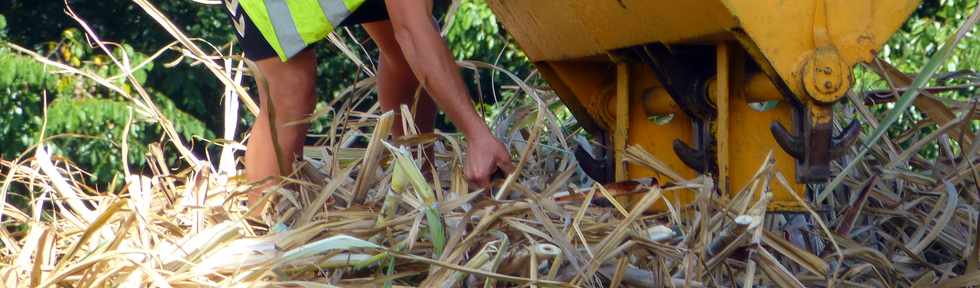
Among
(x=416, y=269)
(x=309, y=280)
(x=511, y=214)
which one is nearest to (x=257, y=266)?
(x=309, y=280)

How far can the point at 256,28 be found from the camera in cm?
277

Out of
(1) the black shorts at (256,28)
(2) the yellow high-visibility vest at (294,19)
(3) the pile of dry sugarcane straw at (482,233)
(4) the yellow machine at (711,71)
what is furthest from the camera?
(1) the black shorts at (256,28)

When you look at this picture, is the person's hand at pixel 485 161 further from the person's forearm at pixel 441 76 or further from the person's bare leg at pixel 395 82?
the person's bare leg at pixel 395 82

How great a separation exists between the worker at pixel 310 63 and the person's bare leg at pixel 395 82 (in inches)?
0.5

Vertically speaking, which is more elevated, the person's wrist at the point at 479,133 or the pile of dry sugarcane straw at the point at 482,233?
the person's wrist at the point at 479,133

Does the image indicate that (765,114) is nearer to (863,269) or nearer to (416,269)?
A: (863,269)

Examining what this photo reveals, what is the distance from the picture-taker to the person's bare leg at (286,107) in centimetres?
274

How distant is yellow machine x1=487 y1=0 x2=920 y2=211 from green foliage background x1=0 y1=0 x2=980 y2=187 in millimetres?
3041

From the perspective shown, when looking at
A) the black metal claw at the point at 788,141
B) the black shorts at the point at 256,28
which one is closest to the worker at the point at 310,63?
the black shorts at the point at 256,28

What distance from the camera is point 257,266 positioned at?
205 centimetres

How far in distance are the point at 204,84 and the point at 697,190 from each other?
638cm

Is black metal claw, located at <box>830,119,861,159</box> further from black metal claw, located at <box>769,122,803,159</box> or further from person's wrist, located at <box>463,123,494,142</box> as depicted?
person's wrist, located at <box>463,123,494,142</box>

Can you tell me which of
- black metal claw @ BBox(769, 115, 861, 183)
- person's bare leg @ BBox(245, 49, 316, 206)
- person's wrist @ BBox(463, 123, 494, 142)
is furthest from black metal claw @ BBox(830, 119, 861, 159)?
person's bare leg @ BBox(245, 49, 316, 206)

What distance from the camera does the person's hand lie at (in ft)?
7.96
